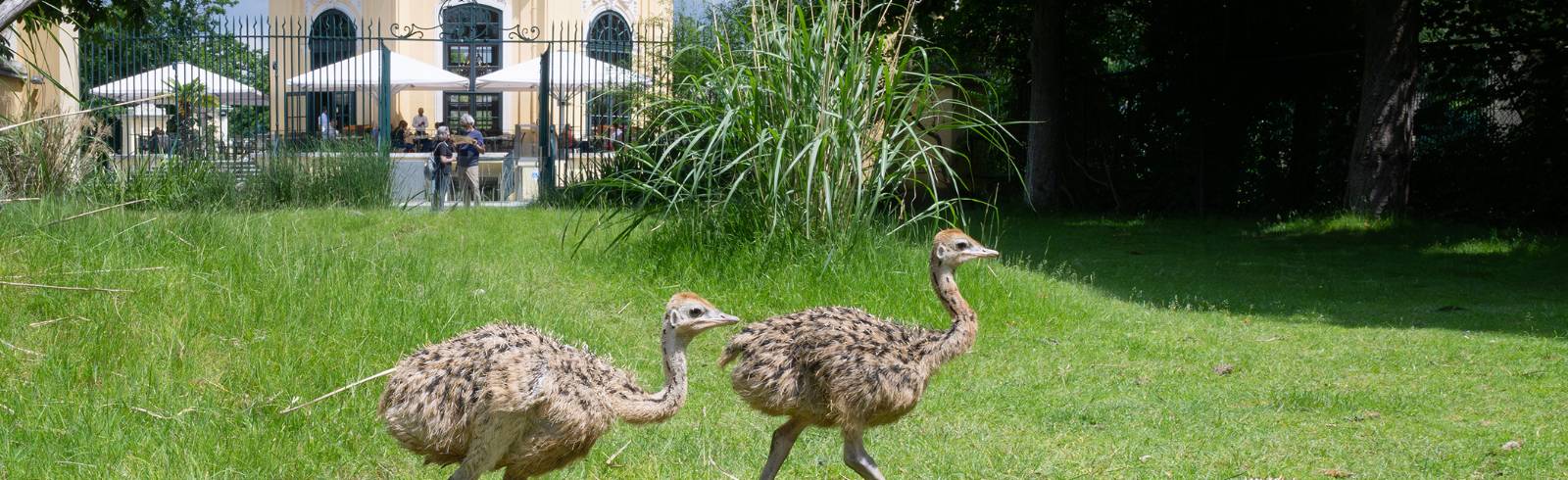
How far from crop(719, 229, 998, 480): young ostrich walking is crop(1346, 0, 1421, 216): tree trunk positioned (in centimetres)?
1195

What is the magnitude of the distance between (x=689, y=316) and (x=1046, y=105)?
49.5ft

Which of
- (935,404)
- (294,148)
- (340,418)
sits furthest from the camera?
(294,148)

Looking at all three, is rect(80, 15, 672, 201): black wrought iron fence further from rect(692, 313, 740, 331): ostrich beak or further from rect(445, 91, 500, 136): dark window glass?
rect(445, 91, 500, 136): dark window glass

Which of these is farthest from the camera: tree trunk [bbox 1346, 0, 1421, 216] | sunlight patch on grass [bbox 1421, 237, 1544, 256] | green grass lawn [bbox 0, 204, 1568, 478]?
tree trunk [bbox 1346, 0, 1421, 216]

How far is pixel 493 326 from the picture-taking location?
13.9ft

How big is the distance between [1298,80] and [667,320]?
15.7 metres

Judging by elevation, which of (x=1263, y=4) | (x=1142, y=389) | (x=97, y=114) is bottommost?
(x=1142, y=389)

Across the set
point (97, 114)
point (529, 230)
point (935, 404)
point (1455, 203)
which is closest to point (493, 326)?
point (935, 404)

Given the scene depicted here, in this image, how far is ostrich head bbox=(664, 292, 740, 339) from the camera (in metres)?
4.16

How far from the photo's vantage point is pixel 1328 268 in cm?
1248

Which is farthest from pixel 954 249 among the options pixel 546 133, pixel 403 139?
pixel 403 139

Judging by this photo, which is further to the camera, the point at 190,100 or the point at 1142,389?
the point at 190,100

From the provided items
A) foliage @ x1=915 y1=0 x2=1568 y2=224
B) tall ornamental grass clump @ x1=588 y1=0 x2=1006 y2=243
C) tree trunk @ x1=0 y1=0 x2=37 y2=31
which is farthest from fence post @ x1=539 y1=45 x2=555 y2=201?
tree trunk @ x1=0 y1=0 x2=37 y2=31

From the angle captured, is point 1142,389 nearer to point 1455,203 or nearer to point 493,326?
point 493,326
